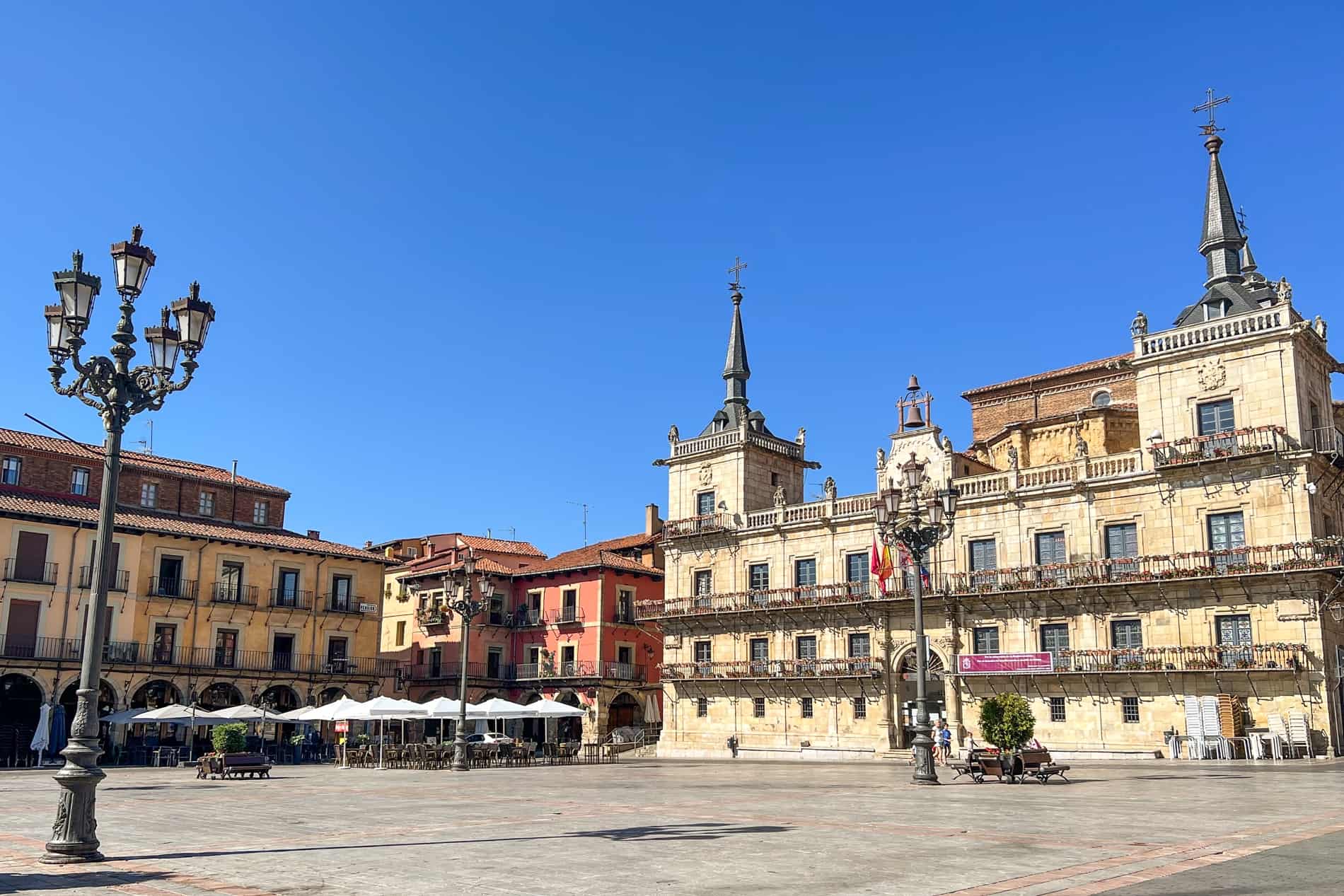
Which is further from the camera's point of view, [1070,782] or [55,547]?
[55,547]

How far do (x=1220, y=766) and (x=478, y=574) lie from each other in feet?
124

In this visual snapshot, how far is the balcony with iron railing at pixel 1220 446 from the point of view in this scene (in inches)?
1382

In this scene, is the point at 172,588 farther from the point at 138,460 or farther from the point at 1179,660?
the point at 1179,660

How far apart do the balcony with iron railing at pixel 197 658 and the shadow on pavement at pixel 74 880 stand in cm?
3204

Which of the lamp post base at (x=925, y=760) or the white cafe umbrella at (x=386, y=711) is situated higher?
the white cafe umbrella at (x=386, y=711)

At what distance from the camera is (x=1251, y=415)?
36.3 metres

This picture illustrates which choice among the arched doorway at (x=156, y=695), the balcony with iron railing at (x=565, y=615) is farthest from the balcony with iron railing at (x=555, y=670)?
the arched doorway at (x=156, y=695)

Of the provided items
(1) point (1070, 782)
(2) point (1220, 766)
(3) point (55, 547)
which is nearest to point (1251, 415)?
(2) point (1220, 766)

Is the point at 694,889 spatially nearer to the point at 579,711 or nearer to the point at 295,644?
the point at 579,711

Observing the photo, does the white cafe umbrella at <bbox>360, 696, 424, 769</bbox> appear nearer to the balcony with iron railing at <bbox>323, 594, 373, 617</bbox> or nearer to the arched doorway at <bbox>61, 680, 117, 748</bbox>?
the arched doorway at <bbox>61, 680, 117, 748</bbox>

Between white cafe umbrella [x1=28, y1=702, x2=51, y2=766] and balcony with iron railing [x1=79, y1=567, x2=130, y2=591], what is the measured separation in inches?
272

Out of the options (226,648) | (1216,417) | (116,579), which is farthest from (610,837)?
(226,648)

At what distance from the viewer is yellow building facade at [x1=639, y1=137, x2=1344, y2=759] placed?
35.1 m

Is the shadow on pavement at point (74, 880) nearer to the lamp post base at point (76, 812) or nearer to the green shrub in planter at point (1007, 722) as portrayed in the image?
the lamp post base at point (76, 812)
